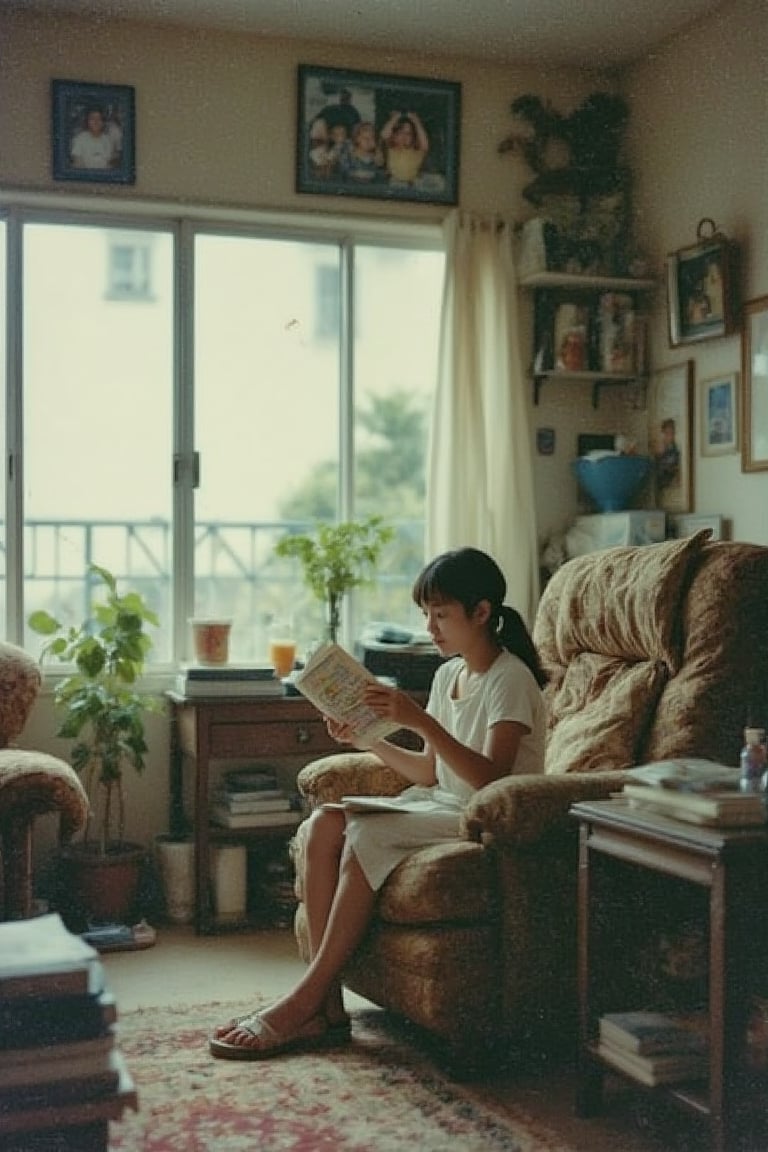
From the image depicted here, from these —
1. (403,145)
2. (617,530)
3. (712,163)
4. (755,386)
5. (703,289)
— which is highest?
(403,145)

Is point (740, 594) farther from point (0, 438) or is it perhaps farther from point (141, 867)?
point (0, 438)

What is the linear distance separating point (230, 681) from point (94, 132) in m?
1.71

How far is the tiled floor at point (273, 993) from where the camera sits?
237 centimetres

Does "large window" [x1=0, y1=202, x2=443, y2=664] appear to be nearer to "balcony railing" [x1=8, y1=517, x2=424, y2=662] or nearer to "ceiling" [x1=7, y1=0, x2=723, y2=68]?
"balcony railing" [x1=8, y1=517, x2=424, y2=662]

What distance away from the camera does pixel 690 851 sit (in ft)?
7.11

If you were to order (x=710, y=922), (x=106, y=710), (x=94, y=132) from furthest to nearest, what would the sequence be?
(x=94, y=132), (x=106, y=710), (x=710, y=922)

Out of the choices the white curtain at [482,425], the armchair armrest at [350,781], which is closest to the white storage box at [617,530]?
the white curtain at [482,425]

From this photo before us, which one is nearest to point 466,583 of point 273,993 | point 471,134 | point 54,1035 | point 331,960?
point 331,960

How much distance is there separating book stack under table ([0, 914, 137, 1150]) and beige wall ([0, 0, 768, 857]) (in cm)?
270

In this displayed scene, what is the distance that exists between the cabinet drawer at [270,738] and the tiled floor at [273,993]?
1.69 feet

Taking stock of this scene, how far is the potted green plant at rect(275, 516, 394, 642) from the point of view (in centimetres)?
426

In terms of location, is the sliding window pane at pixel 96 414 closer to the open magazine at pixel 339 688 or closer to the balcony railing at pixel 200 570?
the balcony railing at pixel 200 570

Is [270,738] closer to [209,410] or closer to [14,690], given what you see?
[14,690]

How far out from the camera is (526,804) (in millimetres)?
2590
